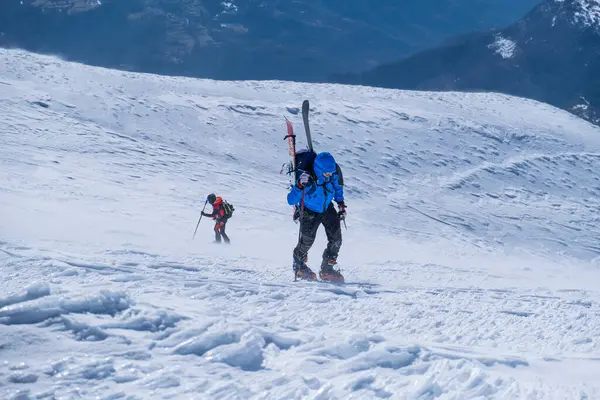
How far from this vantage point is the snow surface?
4.12 metres

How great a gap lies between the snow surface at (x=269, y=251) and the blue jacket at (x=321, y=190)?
0.94 meters

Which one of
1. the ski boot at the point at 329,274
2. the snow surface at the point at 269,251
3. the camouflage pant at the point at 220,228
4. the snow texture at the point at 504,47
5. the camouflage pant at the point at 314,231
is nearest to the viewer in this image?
the snow surface at the point at 269,251

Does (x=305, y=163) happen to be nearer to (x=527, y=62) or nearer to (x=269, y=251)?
(x=269, y=251)

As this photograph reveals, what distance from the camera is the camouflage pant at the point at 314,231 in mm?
7754

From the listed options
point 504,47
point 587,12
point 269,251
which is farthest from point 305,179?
point 587,12

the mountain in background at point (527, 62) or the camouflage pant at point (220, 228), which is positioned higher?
the mountain in background at point (527, 62)

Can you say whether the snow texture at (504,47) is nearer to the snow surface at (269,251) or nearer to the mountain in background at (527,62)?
the mountain in background at (527,62)

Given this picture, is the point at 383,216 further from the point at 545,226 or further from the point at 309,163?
the point at 309,163

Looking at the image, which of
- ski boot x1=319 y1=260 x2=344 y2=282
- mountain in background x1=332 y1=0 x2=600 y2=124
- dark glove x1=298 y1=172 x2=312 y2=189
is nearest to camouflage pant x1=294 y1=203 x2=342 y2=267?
ski boot x1=319 y1=260 x2=344 y2=282

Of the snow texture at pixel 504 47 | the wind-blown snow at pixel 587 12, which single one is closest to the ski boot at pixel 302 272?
the snow texture at pixel 504 47

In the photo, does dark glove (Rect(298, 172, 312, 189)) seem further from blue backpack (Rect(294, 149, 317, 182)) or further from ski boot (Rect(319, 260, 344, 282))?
ski boot (Rect(319, 260, 344, 282))

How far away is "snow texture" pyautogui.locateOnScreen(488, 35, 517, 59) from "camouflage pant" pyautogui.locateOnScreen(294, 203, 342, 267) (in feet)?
620

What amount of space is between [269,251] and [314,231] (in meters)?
3.16

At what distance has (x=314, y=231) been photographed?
25.6ft
